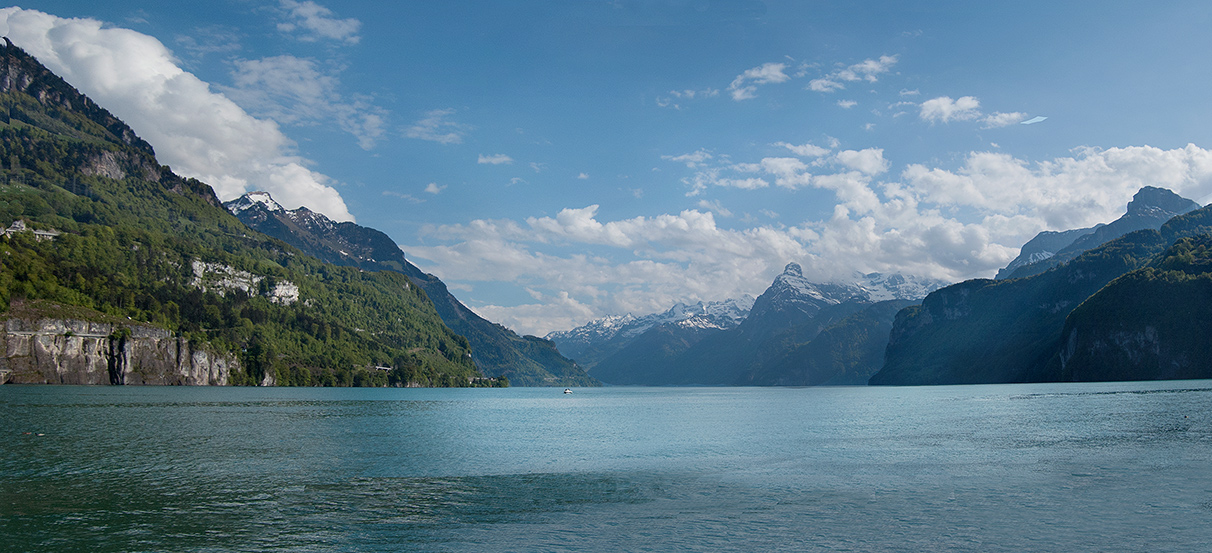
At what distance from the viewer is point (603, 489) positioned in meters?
43.4

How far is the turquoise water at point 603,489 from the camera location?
97.0 feet

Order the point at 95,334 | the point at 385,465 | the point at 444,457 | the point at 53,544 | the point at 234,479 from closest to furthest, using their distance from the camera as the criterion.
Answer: the point at 53,544, the point at 234,479, the point at 385,465, the point at 444,457, the point at 95,334

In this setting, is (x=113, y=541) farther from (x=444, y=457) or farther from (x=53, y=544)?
(x=444, y=457)

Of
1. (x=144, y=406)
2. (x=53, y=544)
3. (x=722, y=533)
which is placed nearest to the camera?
(x=53, y=544)

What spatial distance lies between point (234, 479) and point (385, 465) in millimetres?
11108

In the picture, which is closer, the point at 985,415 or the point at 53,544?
the point at 53,544

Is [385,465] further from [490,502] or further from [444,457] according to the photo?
[490,502]

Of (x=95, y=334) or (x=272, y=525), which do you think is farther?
(x=95, y=334)

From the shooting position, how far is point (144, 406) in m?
111

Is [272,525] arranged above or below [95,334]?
below

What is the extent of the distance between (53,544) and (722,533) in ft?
90.1

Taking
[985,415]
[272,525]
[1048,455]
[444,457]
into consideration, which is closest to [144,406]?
[444,457]

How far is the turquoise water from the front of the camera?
2958 cm

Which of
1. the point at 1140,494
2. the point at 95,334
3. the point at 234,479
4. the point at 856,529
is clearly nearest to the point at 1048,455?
the point at 1140,494
